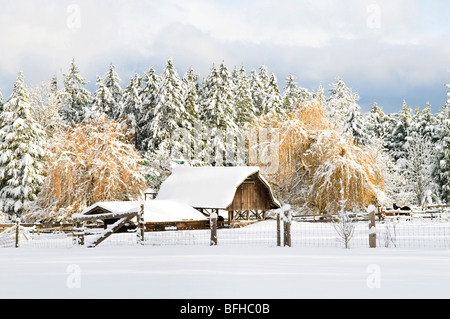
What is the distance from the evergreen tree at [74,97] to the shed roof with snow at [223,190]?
27931mm

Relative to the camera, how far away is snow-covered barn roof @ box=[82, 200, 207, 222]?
1036 inches

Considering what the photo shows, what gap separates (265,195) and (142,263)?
80.9ft

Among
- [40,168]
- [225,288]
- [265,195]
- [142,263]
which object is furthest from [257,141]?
[225,288]

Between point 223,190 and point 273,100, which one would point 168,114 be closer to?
point 273,100

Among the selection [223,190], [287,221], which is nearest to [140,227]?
[287,221]

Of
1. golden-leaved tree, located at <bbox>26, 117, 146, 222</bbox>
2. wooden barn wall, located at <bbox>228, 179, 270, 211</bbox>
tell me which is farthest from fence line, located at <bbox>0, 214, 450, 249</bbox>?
wooden barn wall, located at <bbox>228, 179, 270, 211</bbox>

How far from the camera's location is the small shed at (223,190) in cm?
3041

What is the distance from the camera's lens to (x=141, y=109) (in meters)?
51.1

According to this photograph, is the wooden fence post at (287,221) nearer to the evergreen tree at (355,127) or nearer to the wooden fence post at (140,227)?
the wooden fence post at (140,227)

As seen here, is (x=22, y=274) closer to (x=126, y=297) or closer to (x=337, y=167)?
(x=126, y=297)

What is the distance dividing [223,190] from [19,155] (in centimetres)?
1860

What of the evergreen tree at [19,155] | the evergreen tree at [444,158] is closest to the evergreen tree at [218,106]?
the evergreen tree at [19,155]

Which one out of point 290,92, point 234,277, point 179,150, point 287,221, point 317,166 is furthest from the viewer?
point 290,92

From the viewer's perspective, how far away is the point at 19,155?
3719 cm
